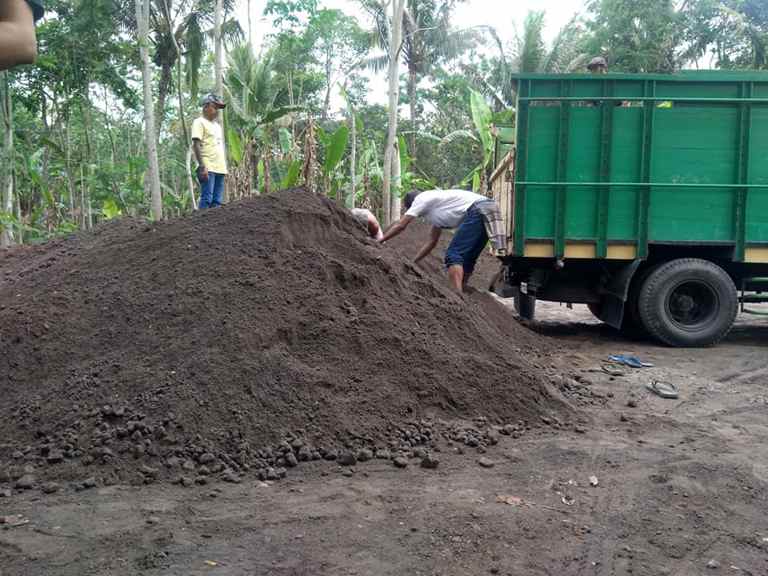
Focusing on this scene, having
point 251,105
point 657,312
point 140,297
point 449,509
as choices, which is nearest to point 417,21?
point 251,105

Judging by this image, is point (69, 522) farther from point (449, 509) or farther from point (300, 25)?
point (300, 25)

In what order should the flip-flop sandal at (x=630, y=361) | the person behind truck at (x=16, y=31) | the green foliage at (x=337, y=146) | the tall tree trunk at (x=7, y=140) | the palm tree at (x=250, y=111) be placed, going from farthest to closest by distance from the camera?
the tall tree trunk at (x=7, y=140) → the palm tree at (x=250, y=111) → the green foliage at (x=337, y=146) → the flip-flop sandal at (x=630, y=361) → the person behind truck at (x=16, y=31)

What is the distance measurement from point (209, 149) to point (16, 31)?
249 inches

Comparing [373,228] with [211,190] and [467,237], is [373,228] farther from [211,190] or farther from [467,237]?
[211,190]

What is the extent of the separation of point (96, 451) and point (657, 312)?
5.65m

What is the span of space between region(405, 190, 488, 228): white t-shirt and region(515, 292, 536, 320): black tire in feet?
5.76

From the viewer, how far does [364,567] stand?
2492mm

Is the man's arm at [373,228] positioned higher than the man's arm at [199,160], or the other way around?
the man's arm at [199,160]

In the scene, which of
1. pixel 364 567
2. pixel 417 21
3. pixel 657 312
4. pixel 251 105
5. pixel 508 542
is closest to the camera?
pixel 364 567

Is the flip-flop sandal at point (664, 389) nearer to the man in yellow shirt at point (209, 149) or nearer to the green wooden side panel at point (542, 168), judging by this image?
the green wooden side panel at point (542, 168)

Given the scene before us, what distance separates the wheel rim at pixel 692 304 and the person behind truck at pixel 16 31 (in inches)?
262

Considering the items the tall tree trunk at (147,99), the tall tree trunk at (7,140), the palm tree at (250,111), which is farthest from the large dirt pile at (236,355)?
the tall tree trunk at (7,140)

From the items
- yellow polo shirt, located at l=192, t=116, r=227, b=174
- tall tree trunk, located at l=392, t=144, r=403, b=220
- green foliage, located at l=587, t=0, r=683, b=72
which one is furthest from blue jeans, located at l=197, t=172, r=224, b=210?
green foliage, located at l=587, t=0, r=683, b=72

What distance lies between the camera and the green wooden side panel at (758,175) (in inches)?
272
